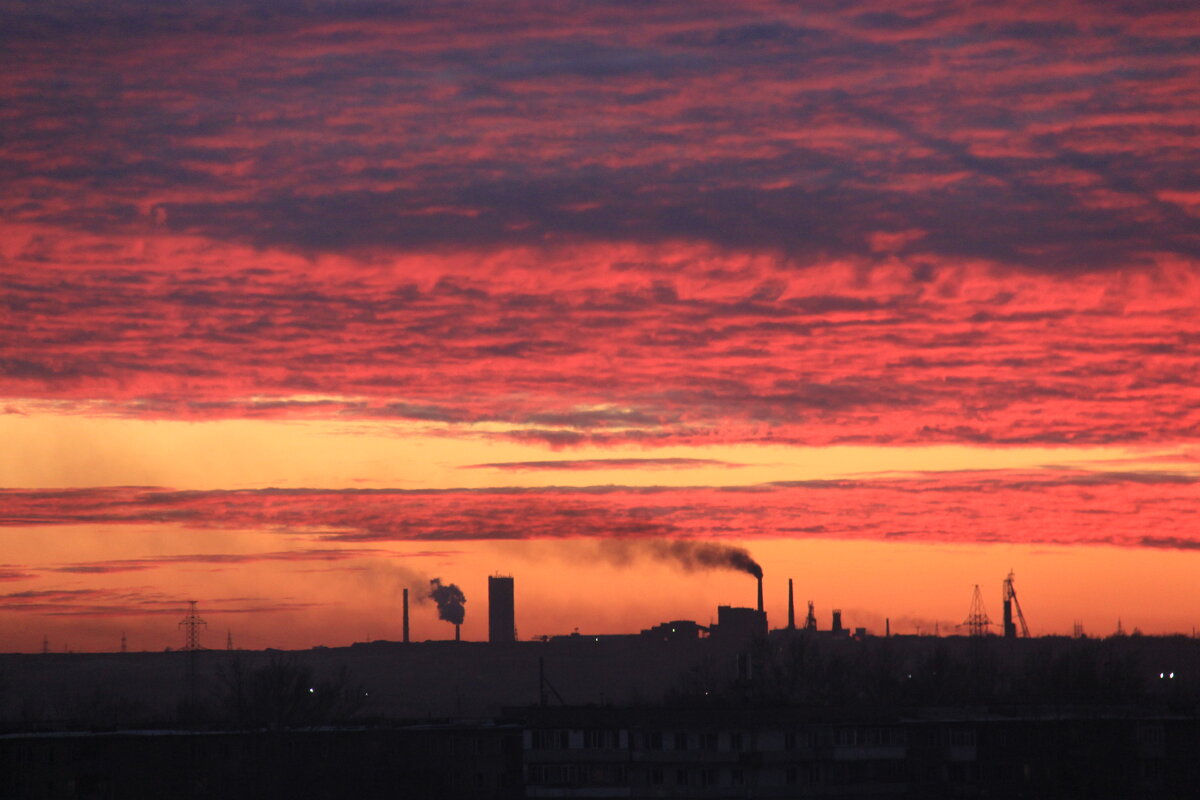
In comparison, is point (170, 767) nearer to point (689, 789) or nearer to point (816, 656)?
point (689, 789)

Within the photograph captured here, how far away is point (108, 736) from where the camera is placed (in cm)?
10212

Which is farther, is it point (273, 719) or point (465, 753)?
point (273, 719)

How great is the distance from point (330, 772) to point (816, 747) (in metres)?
28.5

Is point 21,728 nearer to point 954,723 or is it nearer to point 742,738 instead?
point 742,738

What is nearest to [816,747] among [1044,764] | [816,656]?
[1044,764]

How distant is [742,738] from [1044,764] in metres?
18.3

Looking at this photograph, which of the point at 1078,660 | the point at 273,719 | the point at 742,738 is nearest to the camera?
the point at 742,738

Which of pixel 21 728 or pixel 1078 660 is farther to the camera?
pixel 1078 660

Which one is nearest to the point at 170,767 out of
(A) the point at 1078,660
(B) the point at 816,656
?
(B) the point at 816,656

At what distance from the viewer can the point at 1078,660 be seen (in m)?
165

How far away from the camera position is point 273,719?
142000 millimetres

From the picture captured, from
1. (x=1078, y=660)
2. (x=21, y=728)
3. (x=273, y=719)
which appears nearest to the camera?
(x=21, y=728)

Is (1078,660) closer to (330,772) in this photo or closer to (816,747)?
(816,747)

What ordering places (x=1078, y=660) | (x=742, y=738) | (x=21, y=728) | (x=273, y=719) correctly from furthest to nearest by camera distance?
(x=1078, y=660)
(x=273, y=719)
(x=21, y=728)
(x=742, y=738)
